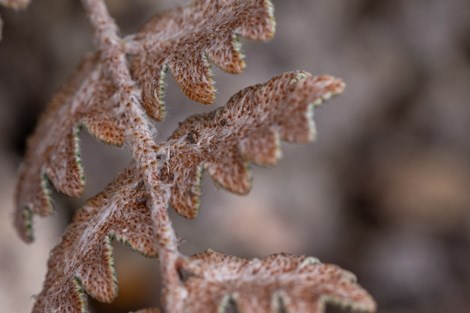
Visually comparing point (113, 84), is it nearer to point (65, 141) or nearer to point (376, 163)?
point (65, 141)

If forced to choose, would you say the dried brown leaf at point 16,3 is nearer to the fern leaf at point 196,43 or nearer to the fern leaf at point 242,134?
the fern leaf at point 196,43

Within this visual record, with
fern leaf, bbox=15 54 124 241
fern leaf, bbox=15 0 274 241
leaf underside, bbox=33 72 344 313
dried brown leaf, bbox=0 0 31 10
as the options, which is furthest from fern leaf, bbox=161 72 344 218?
dried brown leaf, bbox=0 0 31 10

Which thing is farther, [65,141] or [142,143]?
[65,141]

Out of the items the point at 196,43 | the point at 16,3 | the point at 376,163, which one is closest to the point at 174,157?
the point at 196,43

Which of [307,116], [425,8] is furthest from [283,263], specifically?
[425,8]

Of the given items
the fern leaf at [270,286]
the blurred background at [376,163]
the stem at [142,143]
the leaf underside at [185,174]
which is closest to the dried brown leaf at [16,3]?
the stem at [142,143]

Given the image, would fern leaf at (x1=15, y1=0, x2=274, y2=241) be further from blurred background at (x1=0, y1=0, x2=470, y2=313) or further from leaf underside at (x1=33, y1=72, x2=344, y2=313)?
blurred background at (x1=0, y1=0, x2=470, y2=313)

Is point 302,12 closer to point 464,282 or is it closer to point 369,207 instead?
point 369,207
